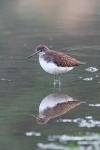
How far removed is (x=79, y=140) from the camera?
10.1 metres

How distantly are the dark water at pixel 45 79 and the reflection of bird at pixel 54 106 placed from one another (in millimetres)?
124

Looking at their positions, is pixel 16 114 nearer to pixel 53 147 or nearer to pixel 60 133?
pixel 60 133

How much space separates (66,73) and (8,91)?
2340 millimetres

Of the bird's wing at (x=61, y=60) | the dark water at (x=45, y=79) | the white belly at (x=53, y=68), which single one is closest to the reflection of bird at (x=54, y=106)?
the dark water at (x=45, y=79)

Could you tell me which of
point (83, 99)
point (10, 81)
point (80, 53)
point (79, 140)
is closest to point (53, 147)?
point (79, 140)

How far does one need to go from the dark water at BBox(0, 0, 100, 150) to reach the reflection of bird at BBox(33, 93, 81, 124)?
0.41ft

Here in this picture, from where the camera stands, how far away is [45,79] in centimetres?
1538

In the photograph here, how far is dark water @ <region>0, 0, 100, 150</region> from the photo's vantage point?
10471mm

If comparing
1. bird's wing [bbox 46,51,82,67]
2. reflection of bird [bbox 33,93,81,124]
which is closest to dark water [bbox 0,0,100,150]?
reflection of bird [bbox 33,93,81,124]

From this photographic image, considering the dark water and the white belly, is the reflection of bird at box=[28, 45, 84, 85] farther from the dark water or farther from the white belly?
the dark water

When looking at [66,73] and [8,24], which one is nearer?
[66,73]

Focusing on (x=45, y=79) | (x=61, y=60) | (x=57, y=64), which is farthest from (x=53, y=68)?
(x=45, y=79)

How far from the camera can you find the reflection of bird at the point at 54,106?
A: 1198 centimetres

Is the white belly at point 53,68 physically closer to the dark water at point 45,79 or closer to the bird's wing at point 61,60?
the bird's wing at point 61,60
